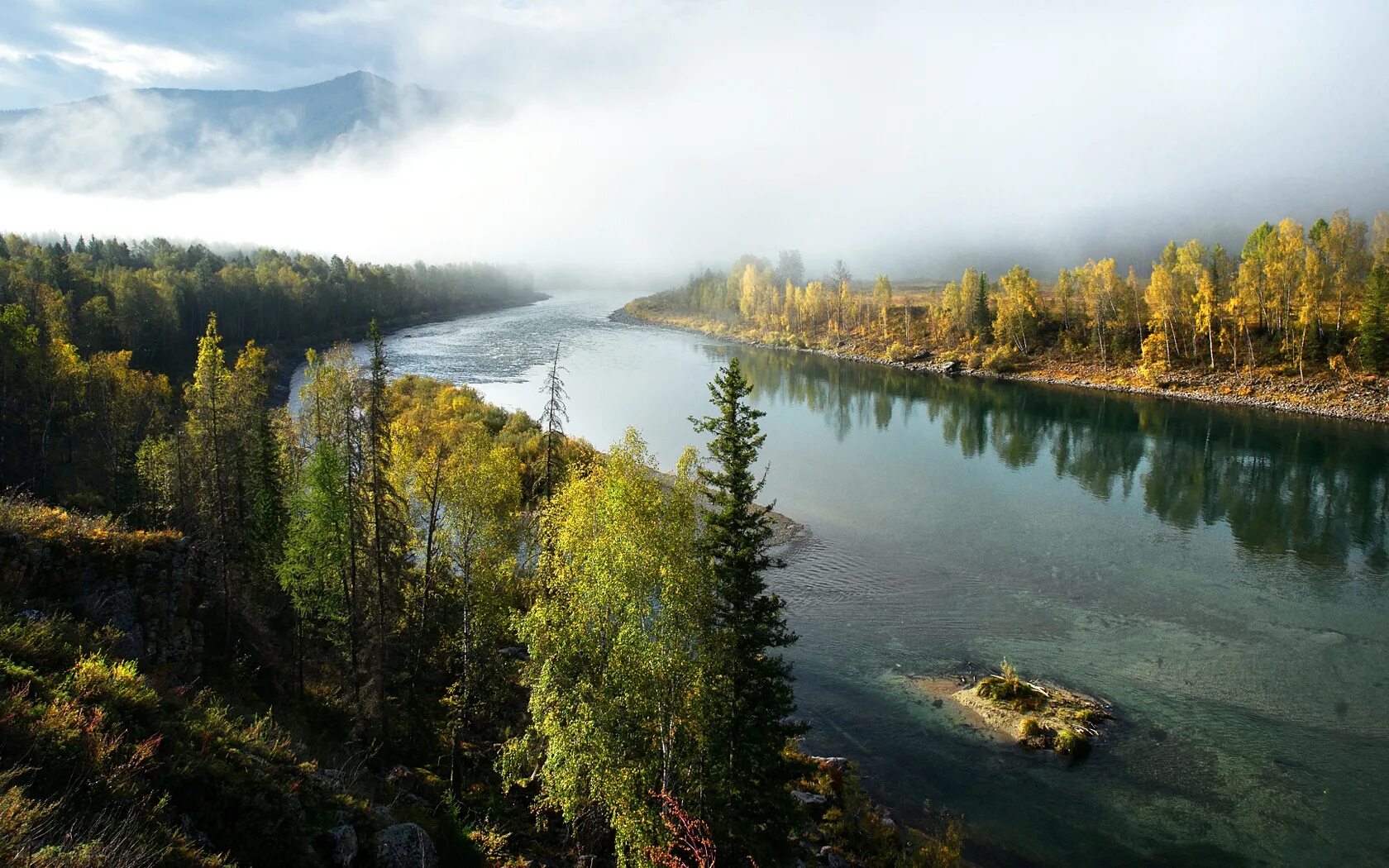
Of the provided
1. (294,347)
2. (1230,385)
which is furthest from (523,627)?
(294,347)

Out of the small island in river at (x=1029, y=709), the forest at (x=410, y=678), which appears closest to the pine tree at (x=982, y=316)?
the small island in river at (x=1029, y=709)

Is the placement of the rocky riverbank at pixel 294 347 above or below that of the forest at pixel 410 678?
above

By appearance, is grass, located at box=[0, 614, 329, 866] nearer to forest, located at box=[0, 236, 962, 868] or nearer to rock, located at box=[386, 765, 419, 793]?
forest, located at box=[0, 236, 962, 868]

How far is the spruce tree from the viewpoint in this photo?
59.9ft

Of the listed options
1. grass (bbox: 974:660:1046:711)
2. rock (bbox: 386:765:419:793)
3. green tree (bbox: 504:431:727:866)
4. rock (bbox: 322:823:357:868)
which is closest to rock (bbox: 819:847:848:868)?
green tree (bbox: 504:431:727:866)

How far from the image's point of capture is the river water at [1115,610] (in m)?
24.2

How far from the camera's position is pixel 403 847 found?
13938mm

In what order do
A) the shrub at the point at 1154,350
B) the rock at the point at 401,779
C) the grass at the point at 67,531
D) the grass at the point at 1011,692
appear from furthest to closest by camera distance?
the shrub at the point at 1154,350 → the grass at the point at 1011,692 → the rock at the point at 401,779 → the grass at the point at 67,531

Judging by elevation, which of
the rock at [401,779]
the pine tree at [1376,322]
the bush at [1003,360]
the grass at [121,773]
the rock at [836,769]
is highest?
the pine tree at [1376,322]

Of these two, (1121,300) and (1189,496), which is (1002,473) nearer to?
(1189,496)

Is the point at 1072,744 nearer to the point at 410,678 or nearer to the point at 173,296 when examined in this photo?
the point at 410,678

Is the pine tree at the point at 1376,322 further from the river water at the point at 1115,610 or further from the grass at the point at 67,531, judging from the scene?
the grass at the point at 67,531

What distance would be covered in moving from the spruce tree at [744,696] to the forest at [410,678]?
0.22 feet

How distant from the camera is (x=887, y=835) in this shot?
21.9 m
